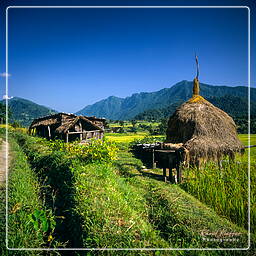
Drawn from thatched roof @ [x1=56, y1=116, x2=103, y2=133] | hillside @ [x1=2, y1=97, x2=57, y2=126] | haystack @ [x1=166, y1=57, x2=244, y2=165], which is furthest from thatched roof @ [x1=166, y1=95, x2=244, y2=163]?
hillside @ [x1=2, y1=97, x2=57, y2=126]

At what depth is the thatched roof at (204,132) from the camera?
7246mm

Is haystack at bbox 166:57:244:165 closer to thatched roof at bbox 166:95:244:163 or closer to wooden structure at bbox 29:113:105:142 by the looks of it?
thatched roof at bbox 166:95:244:163

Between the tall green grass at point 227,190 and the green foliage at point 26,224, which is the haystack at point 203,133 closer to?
the tall green grass at point 227,190

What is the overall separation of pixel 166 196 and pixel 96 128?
14692 mm

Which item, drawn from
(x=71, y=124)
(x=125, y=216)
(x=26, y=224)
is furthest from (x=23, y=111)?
(x=125, y=216)

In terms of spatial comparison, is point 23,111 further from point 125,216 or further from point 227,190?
point 227,190

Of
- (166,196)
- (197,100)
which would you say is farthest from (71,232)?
(197,100)

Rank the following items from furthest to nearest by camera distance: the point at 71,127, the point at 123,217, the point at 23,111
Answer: the point at 23,111
the point at 71,127
the point at 123,217

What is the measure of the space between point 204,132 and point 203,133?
2.6 inches

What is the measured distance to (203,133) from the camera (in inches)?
297

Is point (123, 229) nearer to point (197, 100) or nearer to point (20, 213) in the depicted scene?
point (20, 213)

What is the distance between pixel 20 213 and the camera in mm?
2951

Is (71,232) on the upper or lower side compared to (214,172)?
lower

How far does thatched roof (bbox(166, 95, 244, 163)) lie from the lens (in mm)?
7246
